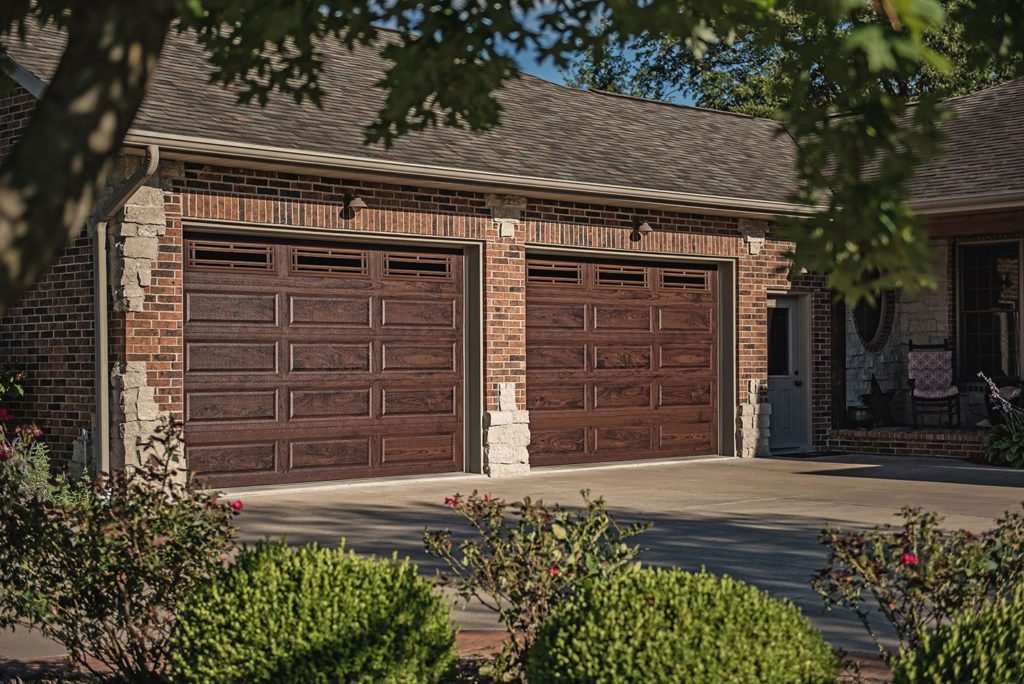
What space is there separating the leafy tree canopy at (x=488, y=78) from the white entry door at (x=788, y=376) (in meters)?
15.0

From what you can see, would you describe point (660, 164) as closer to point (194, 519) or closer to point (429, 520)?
point (429, 520)

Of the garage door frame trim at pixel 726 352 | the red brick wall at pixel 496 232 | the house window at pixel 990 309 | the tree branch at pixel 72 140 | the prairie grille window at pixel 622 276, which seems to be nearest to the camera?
Result: the tree branch at pixel 72 140

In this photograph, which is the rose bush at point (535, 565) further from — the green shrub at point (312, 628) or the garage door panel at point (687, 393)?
the garage door panel at point (687, 393)

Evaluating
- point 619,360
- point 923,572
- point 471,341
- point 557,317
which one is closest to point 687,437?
point 619,360

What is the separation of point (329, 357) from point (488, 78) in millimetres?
10018

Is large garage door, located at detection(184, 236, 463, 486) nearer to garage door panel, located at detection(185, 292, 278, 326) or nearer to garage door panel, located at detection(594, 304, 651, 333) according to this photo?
garage door panel, located at detection(185, 292, 278, 326)

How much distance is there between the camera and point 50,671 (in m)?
6.46

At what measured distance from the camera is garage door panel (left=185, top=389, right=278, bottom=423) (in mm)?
13703

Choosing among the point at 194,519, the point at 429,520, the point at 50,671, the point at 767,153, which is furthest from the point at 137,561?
the point at 767,153

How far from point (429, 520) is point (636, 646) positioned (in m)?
7.62

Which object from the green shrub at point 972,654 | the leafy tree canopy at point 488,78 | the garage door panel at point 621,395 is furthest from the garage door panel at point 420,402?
the green shrub at point 972,654

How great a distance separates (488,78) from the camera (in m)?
4.96

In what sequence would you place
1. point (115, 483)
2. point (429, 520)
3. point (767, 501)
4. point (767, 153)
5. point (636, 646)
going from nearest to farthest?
point (636, 646) → point (115, 483) → point (429, 520) → point (767, 501) → point (767, 153)

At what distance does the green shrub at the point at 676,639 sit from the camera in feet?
13.9
